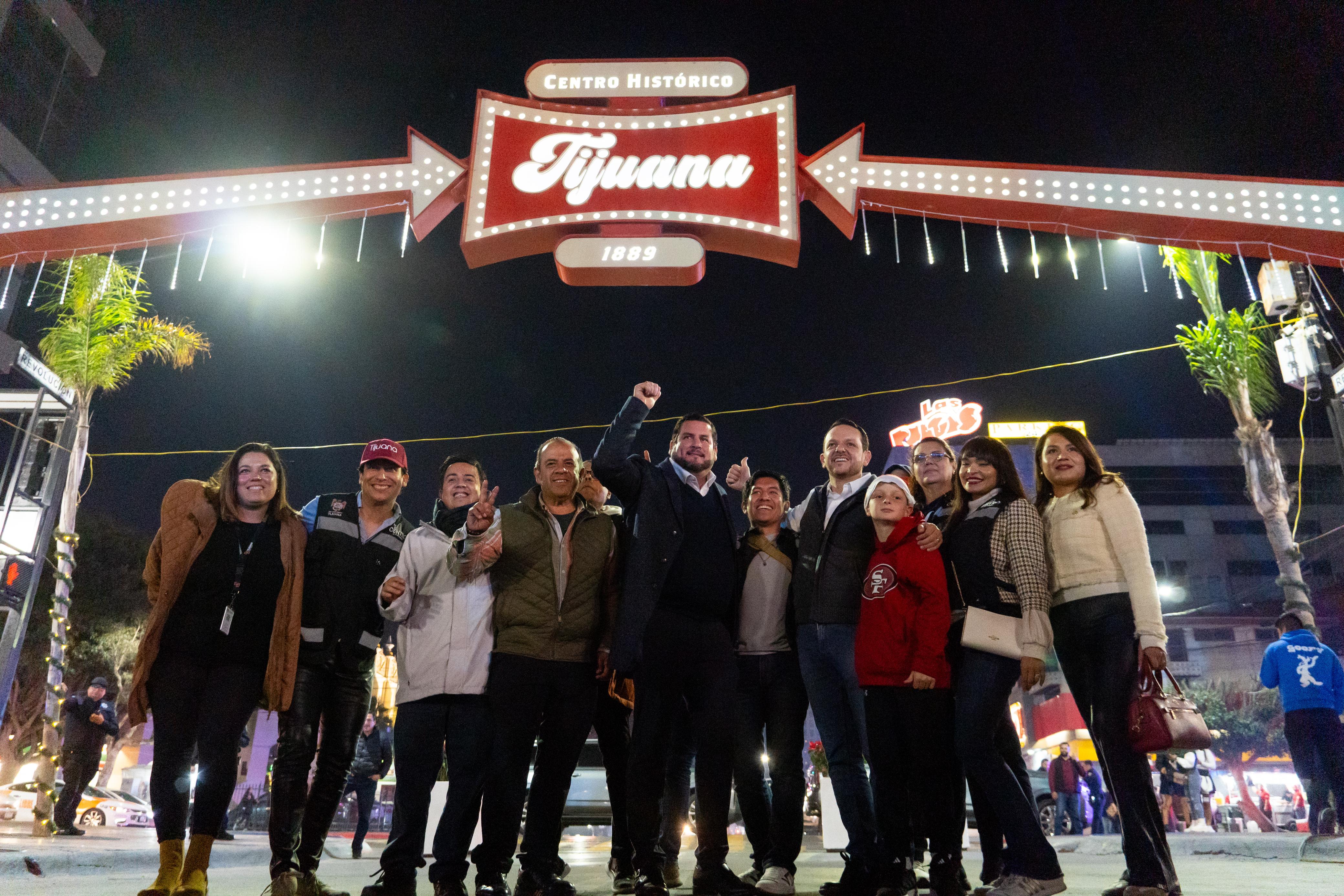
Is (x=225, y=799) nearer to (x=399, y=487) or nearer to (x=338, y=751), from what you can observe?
(x=338, y=751)

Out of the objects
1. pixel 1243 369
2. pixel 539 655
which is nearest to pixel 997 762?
pixel 539 655

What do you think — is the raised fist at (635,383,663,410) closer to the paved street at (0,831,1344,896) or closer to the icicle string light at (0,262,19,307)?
the paved street at (0,831,1344,896)

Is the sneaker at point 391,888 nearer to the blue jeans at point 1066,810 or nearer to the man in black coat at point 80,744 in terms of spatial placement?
the man in black coat at point 80,744

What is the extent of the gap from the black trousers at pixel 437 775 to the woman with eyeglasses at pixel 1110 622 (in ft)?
9.11

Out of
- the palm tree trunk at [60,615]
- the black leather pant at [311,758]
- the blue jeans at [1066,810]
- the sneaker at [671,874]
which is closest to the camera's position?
the black leather pant at [311,758]

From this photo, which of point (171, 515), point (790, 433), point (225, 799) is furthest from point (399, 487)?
point (790, 433)

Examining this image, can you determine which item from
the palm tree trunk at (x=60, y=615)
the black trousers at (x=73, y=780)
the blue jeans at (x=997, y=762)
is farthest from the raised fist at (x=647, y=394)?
the palm tree trunk at (x=60, y=615)

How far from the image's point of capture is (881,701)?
154 inches

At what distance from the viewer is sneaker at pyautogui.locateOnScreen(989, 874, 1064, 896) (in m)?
3.51

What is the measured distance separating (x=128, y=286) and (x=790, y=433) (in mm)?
21154

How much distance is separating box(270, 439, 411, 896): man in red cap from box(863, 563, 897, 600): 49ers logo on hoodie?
2.47 meters

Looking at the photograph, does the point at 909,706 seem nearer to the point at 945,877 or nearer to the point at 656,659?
the point at 945,877

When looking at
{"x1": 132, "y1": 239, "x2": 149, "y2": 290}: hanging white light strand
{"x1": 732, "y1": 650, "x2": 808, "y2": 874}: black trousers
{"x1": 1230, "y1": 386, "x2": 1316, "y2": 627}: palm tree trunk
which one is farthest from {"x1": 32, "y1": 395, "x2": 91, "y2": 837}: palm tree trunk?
{"x1": 1230, "y1": 386, "x2": 1316, "y2": 627}: palm tree trunk

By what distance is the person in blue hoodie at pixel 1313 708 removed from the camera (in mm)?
7199
